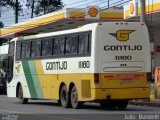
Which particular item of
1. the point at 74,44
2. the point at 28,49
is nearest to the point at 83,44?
the point at 74,44

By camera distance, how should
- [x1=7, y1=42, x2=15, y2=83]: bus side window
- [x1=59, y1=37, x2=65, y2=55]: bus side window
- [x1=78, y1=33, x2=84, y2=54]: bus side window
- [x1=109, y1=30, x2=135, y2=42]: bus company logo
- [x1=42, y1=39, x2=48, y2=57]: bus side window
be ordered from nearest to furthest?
1. [x1=109, y1=30, x2=135, y2=42]: bus company logo
2. [x1=78, y1=33, x2=84, y2=54]: bus side window
3. [x1=59, y1=37, x2=65, y2=55]: bus side window
4. [x1=42, y1=39, x2=48, y2=57]: bus side window
5. [x1=7, y1=42, x2=15, y2=83]: bus side window

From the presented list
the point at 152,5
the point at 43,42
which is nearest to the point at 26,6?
the point at 152,5

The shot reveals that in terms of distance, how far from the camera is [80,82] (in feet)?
74.8

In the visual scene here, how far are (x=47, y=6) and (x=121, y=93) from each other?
64.4 m

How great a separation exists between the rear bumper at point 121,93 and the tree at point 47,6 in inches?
2429

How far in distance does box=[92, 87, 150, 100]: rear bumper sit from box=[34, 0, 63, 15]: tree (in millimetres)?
61706

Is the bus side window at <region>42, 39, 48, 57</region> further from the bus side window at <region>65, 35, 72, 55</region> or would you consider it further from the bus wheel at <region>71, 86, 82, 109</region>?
the bus wheel at <region>71, 86, 82, 109</region>

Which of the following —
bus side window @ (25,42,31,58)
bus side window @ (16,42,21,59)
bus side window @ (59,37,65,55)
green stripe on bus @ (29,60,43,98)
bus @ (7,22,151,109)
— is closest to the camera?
bus @ (7,22,151,109)

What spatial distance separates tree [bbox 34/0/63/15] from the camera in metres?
83.5

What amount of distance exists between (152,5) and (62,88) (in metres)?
15.5

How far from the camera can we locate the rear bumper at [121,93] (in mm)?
21828

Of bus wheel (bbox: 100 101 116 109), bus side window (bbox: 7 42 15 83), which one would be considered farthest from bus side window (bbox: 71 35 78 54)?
bus side window (bbox: 7 42 15 83)

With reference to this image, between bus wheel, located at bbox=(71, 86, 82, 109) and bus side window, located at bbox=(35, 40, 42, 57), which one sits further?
bus side window, located at bbox=(35, 40, 42, 57)

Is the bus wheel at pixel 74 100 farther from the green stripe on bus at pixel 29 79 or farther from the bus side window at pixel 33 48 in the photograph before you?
the bus side window at pixel 33 48
